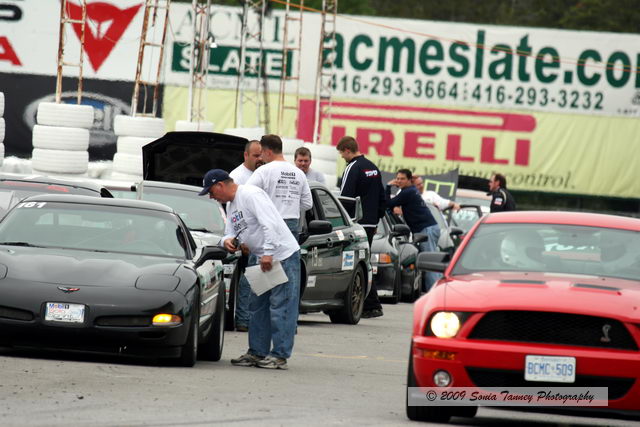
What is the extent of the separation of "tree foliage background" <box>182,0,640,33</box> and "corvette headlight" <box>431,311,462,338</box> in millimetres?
66828

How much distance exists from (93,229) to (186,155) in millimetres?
7648

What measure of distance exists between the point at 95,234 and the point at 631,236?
4.05 metres

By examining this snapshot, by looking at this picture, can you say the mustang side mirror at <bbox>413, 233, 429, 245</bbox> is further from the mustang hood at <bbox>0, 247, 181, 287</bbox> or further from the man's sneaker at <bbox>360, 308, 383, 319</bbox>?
the mustang hood at <bbox>0, 247, 181, 287</bbox>

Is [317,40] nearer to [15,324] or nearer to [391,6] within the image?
[15,324]

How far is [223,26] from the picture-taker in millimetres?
43531

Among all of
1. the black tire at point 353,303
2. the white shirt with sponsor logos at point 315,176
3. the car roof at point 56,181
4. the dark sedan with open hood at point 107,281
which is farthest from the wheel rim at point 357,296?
the dark sedan with open hood at point 107,281

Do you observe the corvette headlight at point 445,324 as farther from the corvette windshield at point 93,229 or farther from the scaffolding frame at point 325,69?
the scaffolding frame at point 325,69

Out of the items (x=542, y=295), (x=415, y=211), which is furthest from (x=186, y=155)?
(x=542, y=295)

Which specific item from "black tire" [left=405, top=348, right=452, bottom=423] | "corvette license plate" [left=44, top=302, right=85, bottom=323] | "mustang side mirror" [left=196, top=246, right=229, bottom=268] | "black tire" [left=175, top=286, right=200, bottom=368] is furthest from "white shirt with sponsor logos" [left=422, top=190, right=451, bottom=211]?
"black tire" [left=405, top=348, right=452, bottom=423]

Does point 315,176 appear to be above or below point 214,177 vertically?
below

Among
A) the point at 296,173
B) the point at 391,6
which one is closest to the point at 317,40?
the point at 296,173

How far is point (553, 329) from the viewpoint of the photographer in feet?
28.0

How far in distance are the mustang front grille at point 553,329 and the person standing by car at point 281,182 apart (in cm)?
439

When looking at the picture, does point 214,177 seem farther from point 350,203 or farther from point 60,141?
point 60,141
